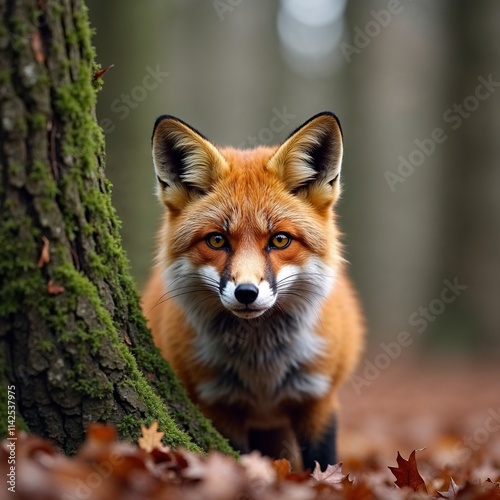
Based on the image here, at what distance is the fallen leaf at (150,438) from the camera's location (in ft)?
10.9

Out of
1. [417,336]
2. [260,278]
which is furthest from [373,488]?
[417,336]

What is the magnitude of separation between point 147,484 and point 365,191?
785 inches

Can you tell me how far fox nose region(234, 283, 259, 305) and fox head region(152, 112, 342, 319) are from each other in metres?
0.20

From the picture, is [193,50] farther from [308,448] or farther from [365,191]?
[308,448]

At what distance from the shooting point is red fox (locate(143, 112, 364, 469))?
14.7 ft

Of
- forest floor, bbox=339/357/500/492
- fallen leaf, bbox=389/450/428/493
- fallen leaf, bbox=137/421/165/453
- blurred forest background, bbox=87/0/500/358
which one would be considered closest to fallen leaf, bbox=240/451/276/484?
fallen leaf, bbox=137/421/165/453

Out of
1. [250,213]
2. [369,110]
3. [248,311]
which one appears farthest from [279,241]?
[369,110]

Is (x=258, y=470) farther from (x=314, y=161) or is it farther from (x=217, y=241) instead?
(x=314, y=161)

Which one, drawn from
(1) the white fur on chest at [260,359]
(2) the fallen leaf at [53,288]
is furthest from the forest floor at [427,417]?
(2) the fallen leaf at [53,288]

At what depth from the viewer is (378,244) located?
1110 inches

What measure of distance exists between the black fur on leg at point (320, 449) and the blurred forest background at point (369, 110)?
4.49 meters

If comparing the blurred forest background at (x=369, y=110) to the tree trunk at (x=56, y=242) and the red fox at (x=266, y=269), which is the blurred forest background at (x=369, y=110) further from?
the tree trunk at (x=56, y=242)

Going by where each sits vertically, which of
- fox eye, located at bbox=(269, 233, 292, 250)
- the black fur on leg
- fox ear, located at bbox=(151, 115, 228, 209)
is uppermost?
fox ear, located at bbox=(151, 115, 228, 209)

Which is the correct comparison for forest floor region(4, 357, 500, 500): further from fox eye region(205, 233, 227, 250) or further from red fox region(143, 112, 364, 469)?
fox eye region(205, 233, 227, 250)
